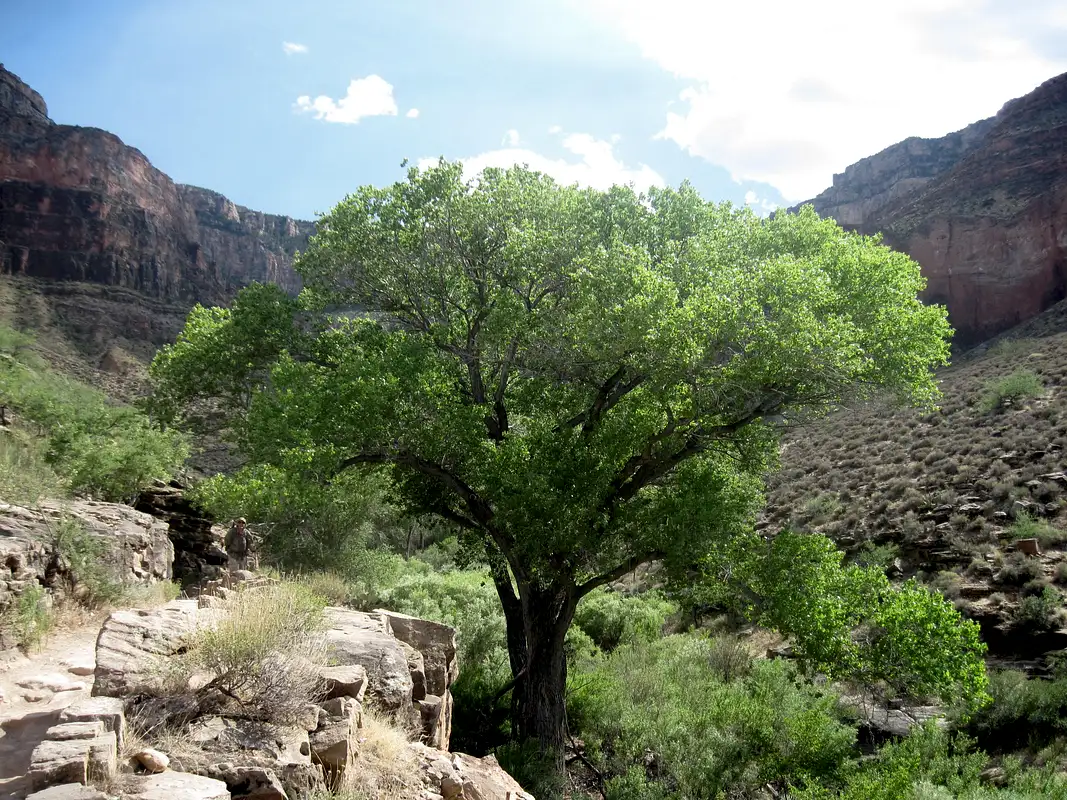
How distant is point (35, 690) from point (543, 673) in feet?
23.5

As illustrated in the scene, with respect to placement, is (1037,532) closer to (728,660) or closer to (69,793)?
(728,660)

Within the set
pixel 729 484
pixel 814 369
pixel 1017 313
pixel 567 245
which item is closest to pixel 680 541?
pixel 729 484

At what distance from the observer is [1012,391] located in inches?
1044

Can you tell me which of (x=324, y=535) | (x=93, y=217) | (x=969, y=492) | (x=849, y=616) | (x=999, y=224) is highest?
(x=93, y=217)

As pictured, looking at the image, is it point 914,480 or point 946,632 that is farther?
point 914,480

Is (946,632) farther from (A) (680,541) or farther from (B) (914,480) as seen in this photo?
(B) (914,480)

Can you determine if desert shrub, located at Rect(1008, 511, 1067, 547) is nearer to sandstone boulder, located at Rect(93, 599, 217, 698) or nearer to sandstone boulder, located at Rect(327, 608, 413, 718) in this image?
sandstone boulder, located at Rect(327, 608, 413, 718)

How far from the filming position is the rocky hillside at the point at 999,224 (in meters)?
46.5

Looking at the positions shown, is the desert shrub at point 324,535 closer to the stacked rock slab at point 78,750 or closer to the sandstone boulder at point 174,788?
the stacked rock slab at point 78,750

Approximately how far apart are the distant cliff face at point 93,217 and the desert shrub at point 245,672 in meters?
65.9

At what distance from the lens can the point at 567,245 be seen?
436 inches

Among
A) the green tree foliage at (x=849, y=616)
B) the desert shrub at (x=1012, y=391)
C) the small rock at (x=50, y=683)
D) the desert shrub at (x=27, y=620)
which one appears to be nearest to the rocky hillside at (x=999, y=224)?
the desert shrub at (x=1012, y=391)

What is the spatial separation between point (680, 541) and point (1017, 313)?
47857 mm

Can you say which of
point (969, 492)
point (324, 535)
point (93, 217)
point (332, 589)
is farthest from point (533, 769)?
point (93, 217)
